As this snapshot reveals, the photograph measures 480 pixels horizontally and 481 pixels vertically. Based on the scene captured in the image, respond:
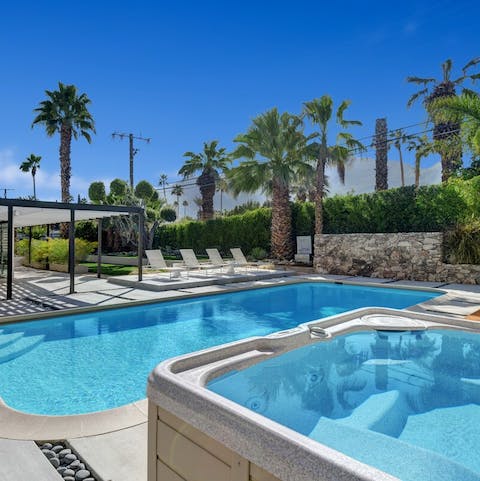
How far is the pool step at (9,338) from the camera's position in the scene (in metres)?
6.88

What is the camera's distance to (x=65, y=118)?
25594 millimetres

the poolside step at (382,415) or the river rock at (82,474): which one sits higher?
the river rock at (82,474)

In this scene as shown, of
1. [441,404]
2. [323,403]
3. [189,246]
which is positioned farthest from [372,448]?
[189,246]

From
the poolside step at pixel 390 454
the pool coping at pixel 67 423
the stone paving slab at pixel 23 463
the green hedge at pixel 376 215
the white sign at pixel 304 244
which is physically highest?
the green hedge at pixel 376 215

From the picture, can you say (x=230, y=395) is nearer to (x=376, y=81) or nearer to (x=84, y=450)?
(x=84, y=450)

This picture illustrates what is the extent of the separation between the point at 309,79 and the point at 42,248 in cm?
1720

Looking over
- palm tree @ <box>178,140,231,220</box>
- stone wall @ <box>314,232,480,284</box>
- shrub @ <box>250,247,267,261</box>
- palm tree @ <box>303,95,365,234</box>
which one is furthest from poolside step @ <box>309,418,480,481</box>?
palm tree @ <box>178,140,231,220</box>

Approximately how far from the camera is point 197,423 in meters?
2.11

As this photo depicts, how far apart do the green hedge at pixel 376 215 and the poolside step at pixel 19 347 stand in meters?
12.4

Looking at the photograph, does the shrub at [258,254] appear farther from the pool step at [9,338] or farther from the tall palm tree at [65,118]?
the pool step at [9,338]

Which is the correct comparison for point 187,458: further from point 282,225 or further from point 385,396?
point 282,225

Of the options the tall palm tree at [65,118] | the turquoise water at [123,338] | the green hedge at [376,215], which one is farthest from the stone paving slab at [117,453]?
the tall palm tree at [65,118]

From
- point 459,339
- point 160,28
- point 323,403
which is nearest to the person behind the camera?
point 323,403

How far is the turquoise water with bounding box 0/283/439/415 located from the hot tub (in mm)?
1932
